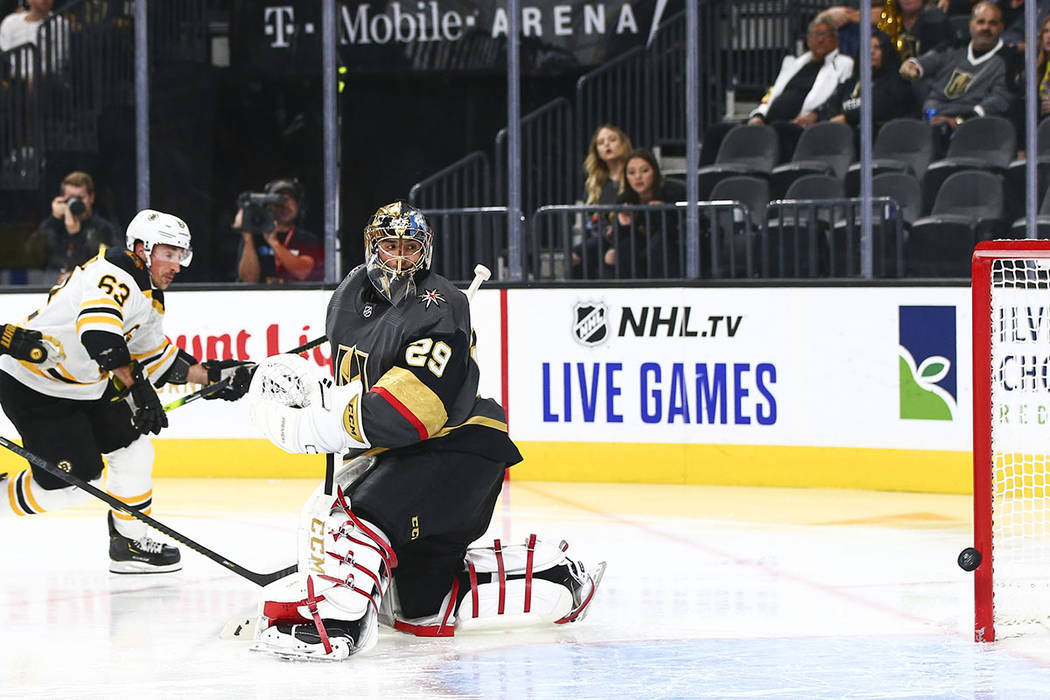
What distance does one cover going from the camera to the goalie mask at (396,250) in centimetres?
360

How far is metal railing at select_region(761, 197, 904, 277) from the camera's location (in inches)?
260

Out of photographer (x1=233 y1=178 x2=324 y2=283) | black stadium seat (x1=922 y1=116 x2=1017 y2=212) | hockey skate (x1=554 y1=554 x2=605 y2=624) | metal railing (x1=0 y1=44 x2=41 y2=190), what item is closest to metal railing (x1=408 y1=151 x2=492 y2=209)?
photographer (x1=233 y1=178 x2=324 y2=283)

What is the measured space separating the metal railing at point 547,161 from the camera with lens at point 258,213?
117cm

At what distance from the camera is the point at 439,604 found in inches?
147

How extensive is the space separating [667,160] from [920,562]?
391cm

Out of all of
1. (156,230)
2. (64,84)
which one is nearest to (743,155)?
(64,84)

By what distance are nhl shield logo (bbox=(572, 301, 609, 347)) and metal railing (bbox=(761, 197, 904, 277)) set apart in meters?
0.72

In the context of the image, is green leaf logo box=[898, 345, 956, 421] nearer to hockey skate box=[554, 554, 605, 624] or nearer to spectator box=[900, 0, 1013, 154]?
spectator box=[900, 0, 1013, 154]

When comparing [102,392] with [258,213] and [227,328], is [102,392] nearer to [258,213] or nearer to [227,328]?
[227,328]

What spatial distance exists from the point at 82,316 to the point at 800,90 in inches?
181

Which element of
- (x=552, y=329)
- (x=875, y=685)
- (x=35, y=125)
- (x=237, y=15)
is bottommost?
(x=875, y=685)

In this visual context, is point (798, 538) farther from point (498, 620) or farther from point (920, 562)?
point (498, 620)

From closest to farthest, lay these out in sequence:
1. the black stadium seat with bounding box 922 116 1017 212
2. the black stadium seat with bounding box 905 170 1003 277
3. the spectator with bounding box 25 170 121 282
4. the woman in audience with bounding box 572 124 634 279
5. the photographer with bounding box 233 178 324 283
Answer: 1. the black stadium seat with bounding box 905 170 1003 277
2. the woman in audience with bounding box 572 124 634 279
3. the black stadium seat with bounding box 922 116 1017 212
4. the photographer with bounding box 233 178 324 283
5. the spectator with bounding box 25 170 121 282

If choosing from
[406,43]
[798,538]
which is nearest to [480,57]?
[406,43]
